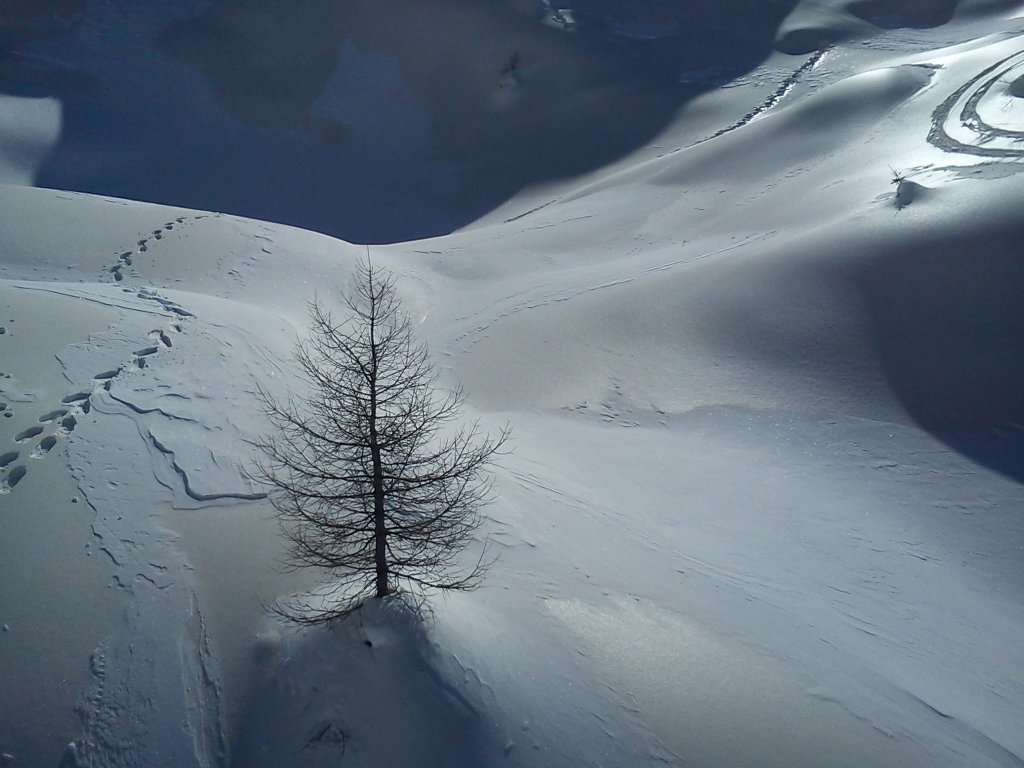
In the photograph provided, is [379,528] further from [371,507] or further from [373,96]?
[373,96]

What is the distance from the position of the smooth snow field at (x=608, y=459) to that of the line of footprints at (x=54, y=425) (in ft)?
0.17

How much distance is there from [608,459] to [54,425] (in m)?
8.18

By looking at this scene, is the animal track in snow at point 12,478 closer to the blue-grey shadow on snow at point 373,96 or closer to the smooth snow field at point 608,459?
the smooth snow field at point 608,459

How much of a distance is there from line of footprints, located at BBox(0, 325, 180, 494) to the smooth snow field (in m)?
0.05

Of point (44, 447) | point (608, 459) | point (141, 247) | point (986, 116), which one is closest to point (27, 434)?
point (44, 447)

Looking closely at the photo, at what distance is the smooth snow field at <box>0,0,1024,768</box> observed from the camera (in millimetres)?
7164

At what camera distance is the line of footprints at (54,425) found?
29.8ft

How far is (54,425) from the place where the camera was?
9977 millimetres

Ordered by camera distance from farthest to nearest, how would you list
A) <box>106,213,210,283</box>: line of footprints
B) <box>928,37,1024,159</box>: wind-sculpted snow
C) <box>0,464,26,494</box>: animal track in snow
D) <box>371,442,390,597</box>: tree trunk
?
1. <box>928,37,1024,159</box>: wind-sculpted snow
2. <box>106,213,210,283</box>: line of footprints
3. <box>0,464,26,494</box>: animal track in snow
4. <box>371,442,390,597</box>: tree trunk

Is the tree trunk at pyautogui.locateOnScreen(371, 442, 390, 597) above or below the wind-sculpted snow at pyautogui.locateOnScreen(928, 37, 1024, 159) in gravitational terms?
below

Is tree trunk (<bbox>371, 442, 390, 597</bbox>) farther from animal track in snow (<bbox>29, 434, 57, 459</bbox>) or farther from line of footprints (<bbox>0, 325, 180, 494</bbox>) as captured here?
animal track in snow (<bbox>29, 434, 57, 459</bbox>)

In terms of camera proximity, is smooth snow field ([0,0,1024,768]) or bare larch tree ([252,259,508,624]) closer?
bare larch tree ([252,259,508,624])

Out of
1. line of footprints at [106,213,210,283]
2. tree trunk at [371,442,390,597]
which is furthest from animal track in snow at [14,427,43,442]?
line of footprints at [106,213,210,283]

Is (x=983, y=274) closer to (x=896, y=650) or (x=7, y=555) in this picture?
(x=896, y=650)
